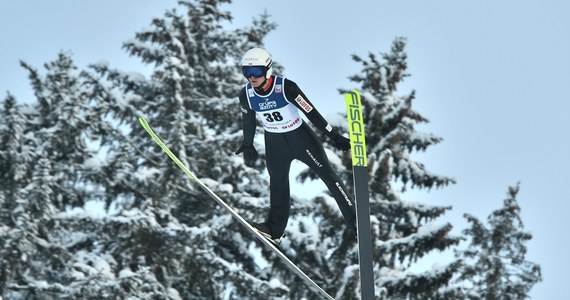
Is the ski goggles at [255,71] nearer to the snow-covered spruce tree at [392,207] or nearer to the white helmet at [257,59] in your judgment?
the white helmet at [257,59]

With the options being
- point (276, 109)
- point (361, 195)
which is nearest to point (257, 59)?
point (276, 109)

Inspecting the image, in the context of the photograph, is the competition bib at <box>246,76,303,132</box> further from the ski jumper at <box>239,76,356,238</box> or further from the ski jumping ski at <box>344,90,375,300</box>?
the ski jumping ski at <box>344,90,375,300</box>

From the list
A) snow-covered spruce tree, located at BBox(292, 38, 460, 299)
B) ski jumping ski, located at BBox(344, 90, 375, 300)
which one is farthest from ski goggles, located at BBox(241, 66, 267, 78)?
snow-covered spruce tree, located at BBox(292, 38, 460, 299)

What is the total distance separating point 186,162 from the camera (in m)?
20.1

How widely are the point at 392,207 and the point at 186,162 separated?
439 centimetres

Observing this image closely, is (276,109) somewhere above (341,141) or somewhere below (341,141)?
above

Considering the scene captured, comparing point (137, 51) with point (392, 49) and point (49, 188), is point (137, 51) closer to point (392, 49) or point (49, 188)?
point (49, 188)

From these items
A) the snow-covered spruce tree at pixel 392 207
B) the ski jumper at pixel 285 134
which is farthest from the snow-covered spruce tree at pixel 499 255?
the ski jumper at pixel 285 134

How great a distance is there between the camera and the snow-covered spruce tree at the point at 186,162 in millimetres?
19141

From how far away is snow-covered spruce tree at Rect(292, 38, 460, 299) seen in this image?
17.2m

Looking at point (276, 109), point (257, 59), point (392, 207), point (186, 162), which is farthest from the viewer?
point (186, 162)

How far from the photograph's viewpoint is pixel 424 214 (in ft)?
61.0

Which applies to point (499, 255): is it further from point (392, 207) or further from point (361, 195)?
point (361, 195)

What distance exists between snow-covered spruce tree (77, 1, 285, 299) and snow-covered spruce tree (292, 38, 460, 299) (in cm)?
153
